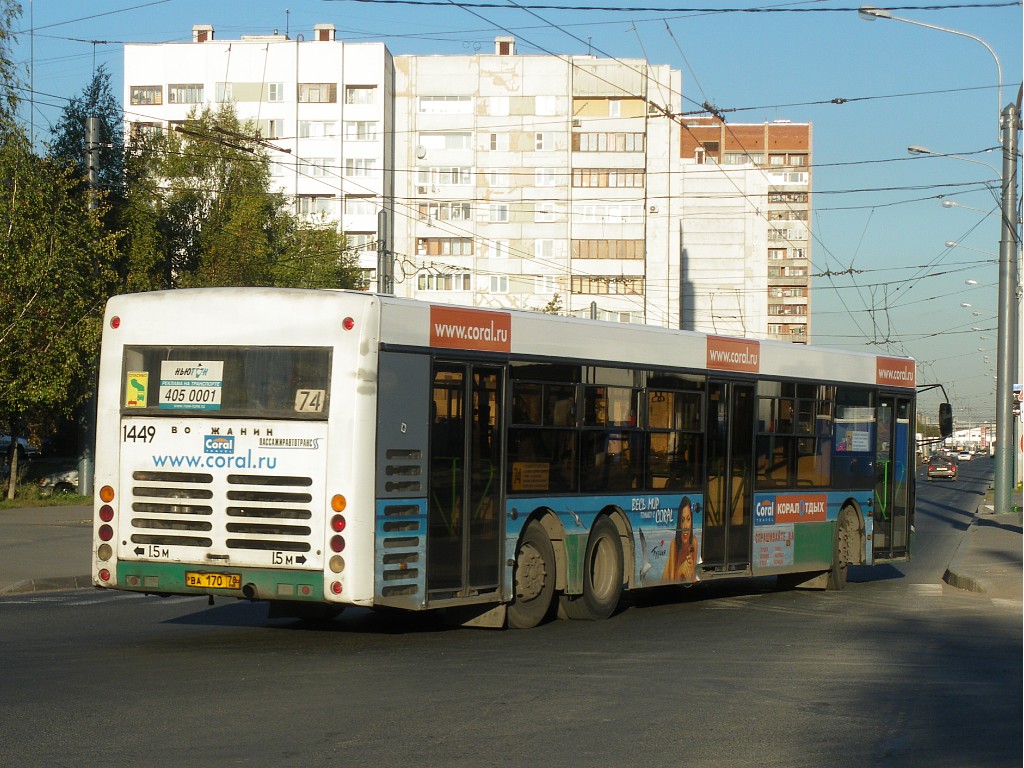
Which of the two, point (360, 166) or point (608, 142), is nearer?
point (360, 166)

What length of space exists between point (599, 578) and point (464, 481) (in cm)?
253

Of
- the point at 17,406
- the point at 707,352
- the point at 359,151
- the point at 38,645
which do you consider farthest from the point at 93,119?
the point at 359,151

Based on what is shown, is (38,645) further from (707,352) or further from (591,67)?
(591,67)

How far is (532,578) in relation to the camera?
41.7ft

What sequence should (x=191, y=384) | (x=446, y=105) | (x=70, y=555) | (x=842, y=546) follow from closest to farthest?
(x=191, y=384)
(x=842, y=546)
(x=70, y=555)
(x=446, y=105)

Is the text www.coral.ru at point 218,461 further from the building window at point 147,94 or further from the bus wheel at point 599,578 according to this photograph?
the building window at point 147,94

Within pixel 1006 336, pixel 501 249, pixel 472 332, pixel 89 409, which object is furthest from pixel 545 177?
pixel 472 332

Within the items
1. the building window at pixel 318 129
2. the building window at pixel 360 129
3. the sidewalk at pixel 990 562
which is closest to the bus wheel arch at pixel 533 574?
the sidewalk at pixel 990 562

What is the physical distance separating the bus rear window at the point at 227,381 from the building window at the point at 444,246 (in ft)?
255

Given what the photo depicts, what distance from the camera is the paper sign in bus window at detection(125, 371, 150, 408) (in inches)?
450

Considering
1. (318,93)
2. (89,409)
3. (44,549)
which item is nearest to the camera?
(44,549)

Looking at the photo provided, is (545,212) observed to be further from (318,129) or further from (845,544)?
(845,544)

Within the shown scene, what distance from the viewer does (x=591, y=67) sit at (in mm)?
87000

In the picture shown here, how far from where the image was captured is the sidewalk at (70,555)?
17.4 metres
